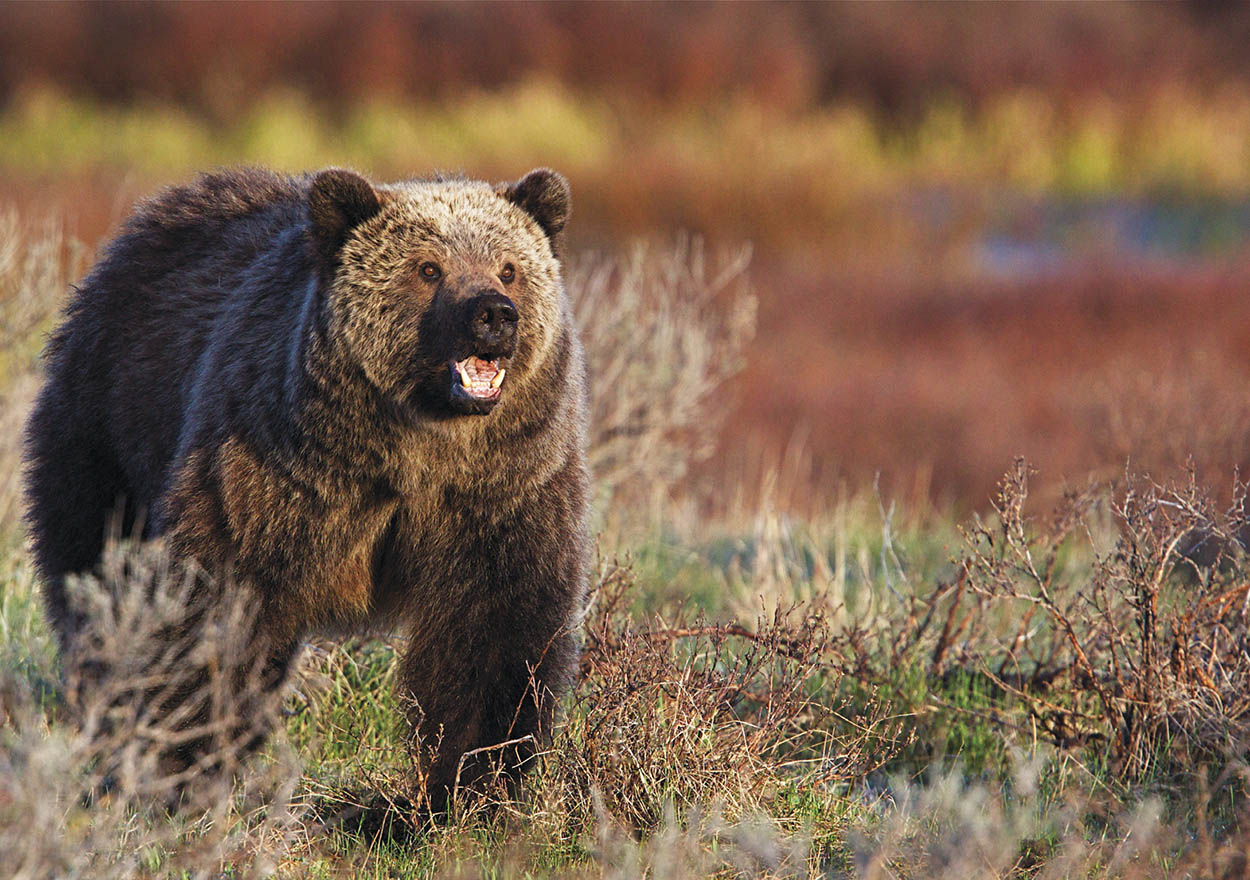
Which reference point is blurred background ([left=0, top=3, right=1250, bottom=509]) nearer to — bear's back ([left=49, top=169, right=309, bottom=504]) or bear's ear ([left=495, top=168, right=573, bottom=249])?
bear's back ([left=49, top=169, right=309, bottom=504])

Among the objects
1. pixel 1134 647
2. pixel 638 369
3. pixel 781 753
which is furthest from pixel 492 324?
pixel 638 369

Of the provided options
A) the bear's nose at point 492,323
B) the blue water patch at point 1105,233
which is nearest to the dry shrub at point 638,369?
the bear's nose at point 492,323

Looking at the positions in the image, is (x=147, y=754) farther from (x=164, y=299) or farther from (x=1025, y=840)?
(x=1025, y=840)

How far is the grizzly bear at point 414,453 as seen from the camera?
408 centimetres

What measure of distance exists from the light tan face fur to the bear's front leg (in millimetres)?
400

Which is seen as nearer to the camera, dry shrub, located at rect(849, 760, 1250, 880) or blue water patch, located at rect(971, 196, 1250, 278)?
dry shrub, located at rect(849, 760, 1250, 880)

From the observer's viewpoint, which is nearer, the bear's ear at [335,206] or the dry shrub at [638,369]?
the bear's ear at [335,206]

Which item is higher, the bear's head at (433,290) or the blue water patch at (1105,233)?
the blue water patch at (1105,233)

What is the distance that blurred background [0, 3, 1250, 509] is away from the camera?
16938 millimetres

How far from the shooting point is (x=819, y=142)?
24781 mm

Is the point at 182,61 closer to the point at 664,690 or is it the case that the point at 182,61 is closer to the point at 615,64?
the point at 615,64

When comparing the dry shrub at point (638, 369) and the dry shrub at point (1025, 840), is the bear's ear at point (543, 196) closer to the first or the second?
the dry shrub at point (1025, 840)

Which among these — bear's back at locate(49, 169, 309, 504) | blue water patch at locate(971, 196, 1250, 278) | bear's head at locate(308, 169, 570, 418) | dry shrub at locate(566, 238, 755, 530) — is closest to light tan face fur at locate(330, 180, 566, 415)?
bear's head at locate(308, 169, 570, 418)

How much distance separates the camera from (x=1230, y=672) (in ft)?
14.9
